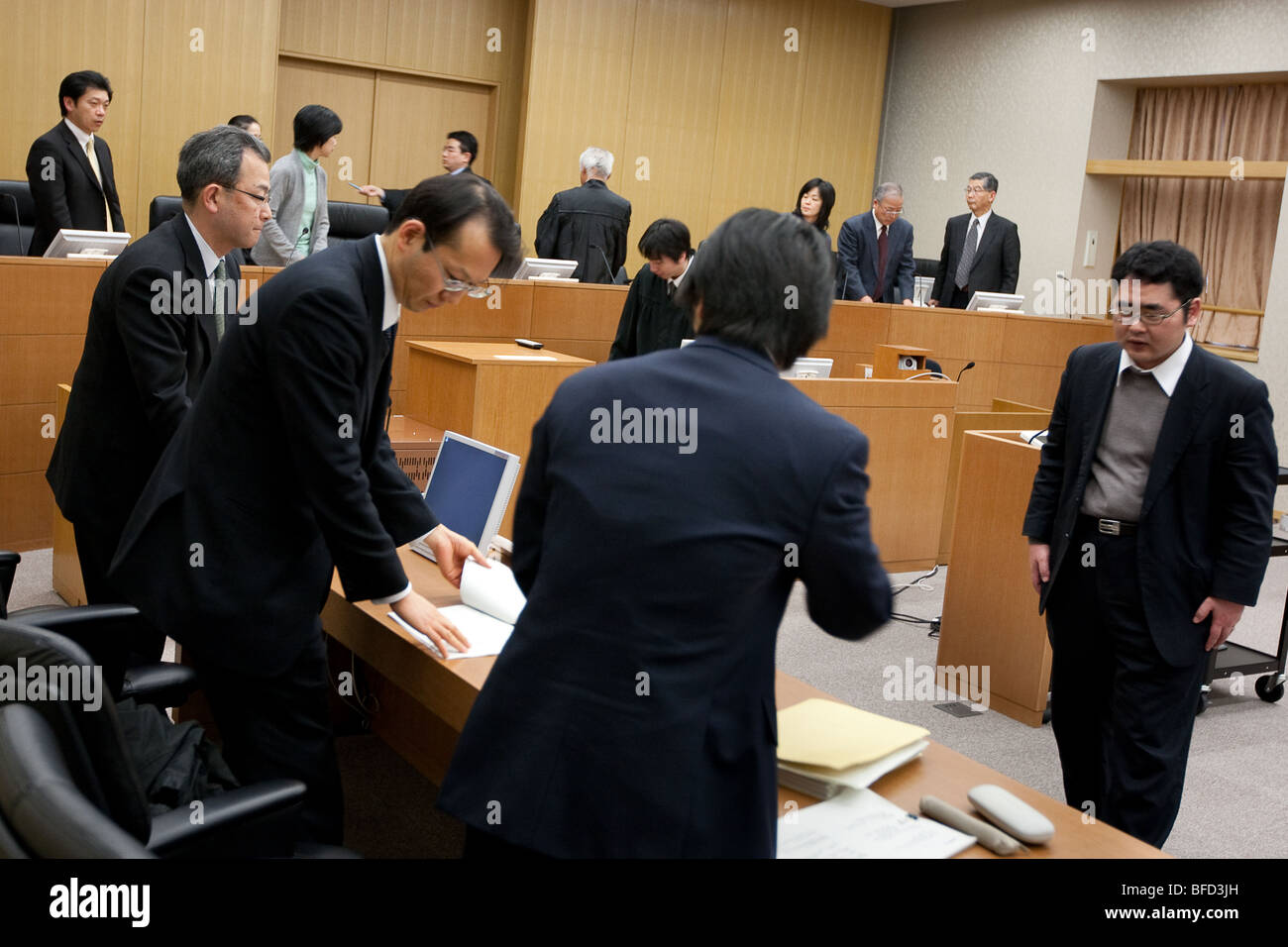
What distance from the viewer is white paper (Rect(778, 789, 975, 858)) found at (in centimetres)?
169

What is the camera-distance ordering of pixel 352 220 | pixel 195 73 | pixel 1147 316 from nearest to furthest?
1. pixel 1147 316
2. pixel 352 220
3. pixel 195 73

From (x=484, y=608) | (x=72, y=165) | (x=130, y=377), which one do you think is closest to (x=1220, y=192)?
(x=72, y=165)

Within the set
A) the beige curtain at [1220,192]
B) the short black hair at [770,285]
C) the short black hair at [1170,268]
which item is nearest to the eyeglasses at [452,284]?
the short black hair at [770,285]

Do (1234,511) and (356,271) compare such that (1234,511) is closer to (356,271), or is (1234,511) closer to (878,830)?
(878,830)

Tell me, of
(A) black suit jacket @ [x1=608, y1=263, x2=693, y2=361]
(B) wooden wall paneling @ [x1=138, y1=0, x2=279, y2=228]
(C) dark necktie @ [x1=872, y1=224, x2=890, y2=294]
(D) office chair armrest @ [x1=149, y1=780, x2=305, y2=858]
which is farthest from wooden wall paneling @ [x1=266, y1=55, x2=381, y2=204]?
(D) office chair armrest @ [x1=149, y1=780, x2=305, y2=858]

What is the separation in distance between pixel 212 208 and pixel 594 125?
8.19m

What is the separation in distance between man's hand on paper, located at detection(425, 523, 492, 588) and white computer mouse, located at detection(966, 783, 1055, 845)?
1082 mm

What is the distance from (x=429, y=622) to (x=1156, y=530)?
5.48ft

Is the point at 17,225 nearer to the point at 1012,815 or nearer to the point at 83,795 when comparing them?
the point at 83,795

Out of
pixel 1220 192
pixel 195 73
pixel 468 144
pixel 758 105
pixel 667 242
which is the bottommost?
pixel 667 242

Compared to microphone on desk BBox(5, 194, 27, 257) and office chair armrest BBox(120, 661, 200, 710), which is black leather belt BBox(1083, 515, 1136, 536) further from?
microphone on desk BBox(5, 194, 27, 257)

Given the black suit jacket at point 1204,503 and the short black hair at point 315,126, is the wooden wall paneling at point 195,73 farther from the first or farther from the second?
the black suit jacket at point 1204,503

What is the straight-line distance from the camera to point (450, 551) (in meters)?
2.40
